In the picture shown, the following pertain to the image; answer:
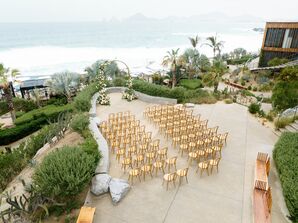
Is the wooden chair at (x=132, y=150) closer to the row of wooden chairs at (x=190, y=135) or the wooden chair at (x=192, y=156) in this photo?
the row of wooden chairs at (x=190, y=135)

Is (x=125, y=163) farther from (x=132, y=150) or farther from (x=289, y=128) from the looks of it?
(x=289, y=128)

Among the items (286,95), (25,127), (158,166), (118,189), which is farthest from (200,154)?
(25,127)

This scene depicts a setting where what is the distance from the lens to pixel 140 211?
8461 millimetres

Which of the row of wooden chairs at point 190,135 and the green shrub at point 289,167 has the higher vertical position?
the green shrub at point 289,167

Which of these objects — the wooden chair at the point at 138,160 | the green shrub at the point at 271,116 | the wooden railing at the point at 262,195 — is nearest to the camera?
the wooden railing at the point at 262,195

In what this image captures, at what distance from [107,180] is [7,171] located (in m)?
6.68

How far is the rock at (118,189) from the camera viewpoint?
884 centimetres

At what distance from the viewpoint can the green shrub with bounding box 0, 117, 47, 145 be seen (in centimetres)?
2085

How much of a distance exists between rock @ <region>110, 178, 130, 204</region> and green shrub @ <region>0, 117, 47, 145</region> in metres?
16.2

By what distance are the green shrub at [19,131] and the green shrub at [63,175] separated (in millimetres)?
15257

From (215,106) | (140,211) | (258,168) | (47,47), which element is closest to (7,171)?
(140,211)

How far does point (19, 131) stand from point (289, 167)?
862 inches

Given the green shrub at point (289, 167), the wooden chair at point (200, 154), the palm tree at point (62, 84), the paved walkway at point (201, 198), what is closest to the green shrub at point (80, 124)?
the paved walkway at point (201, 198)

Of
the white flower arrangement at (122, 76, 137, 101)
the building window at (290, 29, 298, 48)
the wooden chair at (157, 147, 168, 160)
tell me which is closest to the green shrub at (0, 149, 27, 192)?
the wooden chair at (157, 147, 168, 160)
